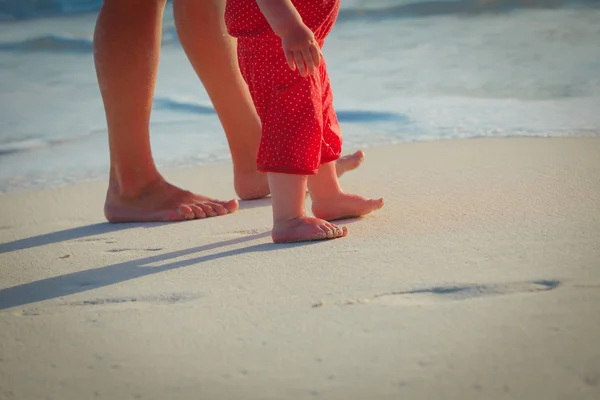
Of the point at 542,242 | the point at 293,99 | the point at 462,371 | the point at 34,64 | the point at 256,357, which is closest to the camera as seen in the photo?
the point at 462,371

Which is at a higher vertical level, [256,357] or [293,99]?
[293,99]

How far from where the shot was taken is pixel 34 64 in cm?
894

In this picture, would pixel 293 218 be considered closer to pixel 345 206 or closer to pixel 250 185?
pixel 345 206

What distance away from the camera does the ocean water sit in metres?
4.22

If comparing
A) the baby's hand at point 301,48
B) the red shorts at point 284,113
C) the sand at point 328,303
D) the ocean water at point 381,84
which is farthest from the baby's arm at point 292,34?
the ocean water at point 381,84

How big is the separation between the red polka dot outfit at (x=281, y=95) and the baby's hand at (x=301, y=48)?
0.14 meters

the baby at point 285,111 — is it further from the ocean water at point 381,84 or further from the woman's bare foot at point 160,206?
the ocean water at point 381,84

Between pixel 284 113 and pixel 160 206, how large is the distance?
63 centimetres

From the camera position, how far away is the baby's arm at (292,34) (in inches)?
84.3

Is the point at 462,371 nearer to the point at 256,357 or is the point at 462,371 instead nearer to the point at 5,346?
the point at 256,357

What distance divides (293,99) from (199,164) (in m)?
1.72

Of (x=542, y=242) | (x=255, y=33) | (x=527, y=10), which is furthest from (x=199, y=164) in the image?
(x=527, y=10)

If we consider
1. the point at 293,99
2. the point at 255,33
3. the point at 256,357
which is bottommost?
the point at 256,357

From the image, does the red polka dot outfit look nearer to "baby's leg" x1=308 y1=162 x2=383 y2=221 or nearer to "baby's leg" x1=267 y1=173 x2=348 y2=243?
"baby's leg" x1=267 y1=173 x2=348 y2=243
